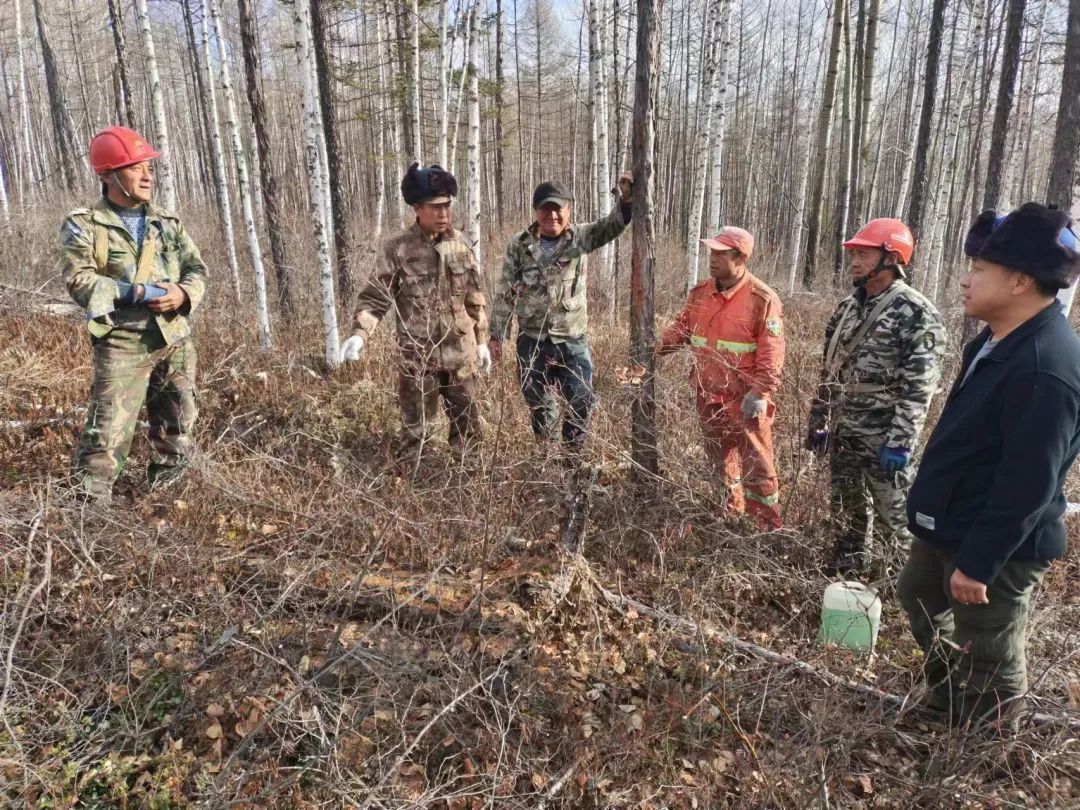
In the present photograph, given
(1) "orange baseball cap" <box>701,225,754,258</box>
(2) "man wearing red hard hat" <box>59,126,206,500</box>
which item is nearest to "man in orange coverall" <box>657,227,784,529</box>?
(1) "orange baseball cap" <box>701,225,754,258</box>

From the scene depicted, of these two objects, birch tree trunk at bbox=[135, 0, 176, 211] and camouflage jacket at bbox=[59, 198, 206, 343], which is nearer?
camouflage jacket at bbox=[59, 198, 206, 343]

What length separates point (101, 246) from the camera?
3410mm

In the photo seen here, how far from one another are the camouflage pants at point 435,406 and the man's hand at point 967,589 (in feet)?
9.59

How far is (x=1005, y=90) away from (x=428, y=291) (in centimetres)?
681

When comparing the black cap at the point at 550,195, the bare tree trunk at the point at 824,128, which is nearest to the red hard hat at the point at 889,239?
the black cap at the point at 550,195

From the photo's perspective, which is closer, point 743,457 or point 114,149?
point 114,149

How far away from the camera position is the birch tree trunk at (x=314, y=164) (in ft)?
17.9

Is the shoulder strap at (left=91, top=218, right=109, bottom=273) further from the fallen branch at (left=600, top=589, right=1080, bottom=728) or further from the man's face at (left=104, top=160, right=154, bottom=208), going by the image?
the fallen branch at (left=600, top=589, right=1080, bottom=728)

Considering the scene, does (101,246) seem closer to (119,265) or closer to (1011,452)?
(119,265)

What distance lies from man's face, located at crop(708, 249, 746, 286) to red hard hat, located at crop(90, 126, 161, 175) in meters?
3.39

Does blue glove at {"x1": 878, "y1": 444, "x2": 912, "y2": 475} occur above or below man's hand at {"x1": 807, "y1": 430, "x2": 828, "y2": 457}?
above

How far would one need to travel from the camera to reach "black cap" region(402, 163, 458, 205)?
12.4ft

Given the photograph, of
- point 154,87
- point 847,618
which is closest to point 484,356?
point 847,618

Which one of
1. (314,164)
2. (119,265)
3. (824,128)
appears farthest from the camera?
(824,128)
